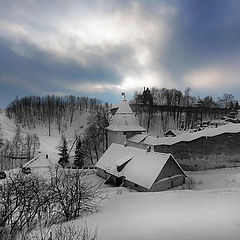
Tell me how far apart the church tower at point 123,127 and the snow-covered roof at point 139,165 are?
346 inches

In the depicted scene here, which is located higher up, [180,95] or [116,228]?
[180,95]

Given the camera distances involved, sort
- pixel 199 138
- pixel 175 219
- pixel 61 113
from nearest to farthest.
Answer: pixel 175 219
pixel 199 138
pixel 61 113

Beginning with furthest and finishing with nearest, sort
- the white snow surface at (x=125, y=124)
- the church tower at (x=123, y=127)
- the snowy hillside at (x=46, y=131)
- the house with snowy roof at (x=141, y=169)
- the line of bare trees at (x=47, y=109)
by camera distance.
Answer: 1. the line of bare trees at (x=47, y=109)
2. the snowy hillside at (x=46, y=131)
3. the white snow surface at (x=125, y=124)
4. the church tower at (x=123, y=127)
5. the house with snowy roof at (x=141, y=169)

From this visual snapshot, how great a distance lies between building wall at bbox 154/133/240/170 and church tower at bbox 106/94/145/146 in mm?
9975

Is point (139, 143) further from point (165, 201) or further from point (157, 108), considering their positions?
point (157, 108)

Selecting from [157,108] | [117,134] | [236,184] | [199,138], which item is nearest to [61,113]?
[157,108]

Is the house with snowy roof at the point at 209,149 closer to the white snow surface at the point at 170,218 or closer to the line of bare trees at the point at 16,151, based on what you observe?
the white snow surface at the point at 170,218

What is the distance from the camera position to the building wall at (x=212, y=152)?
2611cm

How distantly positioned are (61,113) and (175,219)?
7326cm

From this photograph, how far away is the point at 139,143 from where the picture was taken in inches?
1266

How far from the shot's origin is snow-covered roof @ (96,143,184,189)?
19.2 meters

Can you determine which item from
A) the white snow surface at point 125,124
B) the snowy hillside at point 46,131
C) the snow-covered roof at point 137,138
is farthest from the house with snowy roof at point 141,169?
the snowy hillside at point 46,131

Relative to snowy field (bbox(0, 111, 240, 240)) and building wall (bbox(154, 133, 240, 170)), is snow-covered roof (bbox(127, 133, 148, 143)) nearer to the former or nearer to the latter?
building wall (bbox(154, 133, 240, 170))

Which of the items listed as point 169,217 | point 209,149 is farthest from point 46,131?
point 169,217
